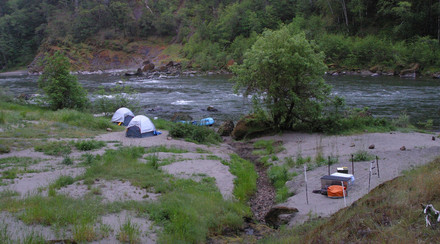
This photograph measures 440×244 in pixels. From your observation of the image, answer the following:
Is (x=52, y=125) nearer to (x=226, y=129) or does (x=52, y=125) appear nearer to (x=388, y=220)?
(x=226, y=129)

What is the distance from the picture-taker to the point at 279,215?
949 cm

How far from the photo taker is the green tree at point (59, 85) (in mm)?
25609

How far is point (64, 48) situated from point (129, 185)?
85719 mm

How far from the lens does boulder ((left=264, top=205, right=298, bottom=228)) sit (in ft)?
30.4

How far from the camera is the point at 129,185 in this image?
10.9m

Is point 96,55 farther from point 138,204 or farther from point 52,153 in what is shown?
point 138,204

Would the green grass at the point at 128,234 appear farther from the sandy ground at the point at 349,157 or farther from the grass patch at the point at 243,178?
the grass patch at the point at 243,178

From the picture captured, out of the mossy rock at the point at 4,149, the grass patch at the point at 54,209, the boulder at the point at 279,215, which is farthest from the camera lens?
the mossy rock at the point at 4,149

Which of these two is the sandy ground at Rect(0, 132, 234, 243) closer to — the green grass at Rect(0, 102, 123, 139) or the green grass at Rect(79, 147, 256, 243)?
the green grass at Rect(79, 147, 256, 243)

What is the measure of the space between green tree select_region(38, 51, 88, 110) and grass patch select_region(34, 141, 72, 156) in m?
10.8

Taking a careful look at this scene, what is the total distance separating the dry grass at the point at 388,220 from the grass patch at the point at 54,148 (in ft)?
36.8

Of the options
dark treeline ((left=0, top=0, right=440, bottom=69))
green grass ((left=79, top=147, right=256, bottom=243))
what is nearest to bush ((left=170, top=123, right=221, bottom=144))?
green grass ((left=79, top=147, right=256, bottom=243))

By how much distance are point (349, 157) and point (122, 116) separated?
16.9 m

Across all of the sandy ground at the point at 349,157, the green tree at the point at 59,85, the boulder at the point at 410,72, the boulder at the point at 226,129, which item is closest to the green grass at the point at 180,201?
the sandy ground at the point at 349,157
